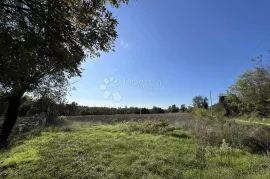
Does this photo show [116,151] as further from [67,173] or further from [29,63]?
[29,63]

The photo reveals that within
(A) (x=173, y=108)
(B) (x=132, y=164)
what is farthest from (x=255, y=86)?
(A) (x=173, y=108)

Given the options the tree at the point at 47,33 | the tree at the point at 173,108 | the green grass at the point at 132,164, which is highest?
the tree at the point at 173,108

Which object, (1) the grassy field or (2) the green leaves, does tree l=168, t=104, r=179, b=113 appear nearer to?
(1) the grassy field

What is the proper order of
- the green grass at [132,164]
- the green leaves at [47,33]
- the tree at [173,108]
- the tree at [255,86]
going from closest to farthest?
1. the green leaves at [47,33]
2. the green grass at [132,164]
3. the tree at [255,86]
4. the tree at [173,108]

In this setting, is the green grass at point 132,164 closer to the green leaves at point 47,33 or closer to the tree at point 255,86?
the green leaves at point 47,33

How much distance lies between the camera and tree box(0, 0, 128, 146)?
8.26 feet

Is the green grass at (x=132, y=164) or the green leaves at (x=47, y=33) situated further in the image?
the green grass at (x=132, y=164)

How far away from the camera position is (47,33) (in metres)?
2.98

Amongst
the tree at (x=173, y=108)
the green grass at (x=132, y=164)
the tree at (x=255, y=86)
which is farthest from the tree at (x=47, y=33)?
the tree at (x=173, y=108)

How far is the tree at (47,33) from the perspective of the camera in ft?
8.26

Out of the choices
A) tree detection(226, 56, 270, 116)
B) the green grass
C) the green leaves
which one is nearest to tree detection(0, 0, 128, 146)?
the green leaves

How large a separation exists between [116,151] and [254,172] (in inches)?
170

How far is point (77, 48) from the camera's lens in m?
3.36

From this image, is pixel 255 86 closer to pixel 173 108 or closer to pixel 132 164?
pixel 132 164
